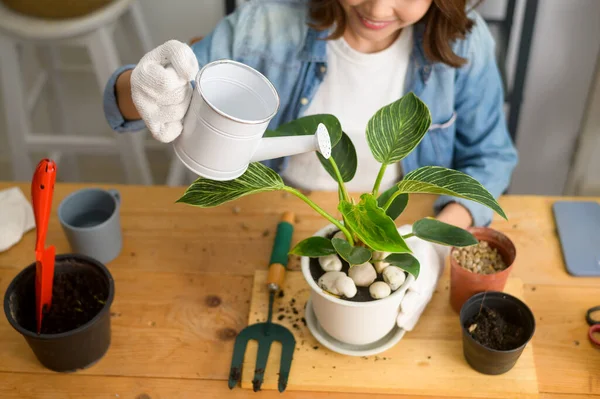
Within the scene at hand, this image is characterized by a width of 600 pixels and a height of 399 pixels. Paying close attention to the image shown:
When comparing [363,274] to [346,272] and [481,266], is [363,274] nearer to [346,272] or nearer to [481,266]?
[346,272]

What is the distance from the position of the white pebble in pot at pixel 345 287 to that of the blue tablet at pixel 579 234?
0.41 meters

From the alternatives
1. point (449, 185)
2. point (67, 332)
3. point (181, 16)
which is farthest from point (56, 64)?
point (449, 185)

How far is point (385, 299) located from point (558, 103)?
1.37 metres

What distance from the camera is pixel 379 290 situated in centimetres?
81

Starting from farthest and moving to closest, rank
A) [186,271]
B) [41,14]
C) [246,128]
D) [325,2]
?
[41,14] → [325,2] → [186,271] → [246,128]

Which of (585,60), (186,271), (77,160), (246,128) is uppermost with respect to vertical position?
(246,128)

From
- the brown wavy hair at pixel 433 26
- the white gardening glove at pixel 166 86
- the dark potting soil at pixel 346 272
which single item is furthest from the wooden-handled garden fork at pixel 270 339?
the brown wavy hair at pixel 433 26

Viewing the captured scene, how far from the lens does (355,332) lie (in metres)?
0.86

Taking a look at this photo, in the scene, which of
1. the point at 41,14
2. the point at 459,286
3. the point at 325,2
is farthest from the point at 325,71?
the point at 41,14

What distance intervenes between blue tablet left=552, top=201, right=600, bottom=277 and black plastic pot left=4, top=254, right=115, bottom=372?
2.33ft

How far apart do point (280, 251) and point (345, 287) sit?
228mm

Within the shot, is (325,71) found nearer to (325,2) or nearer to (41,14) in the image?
(325,2)

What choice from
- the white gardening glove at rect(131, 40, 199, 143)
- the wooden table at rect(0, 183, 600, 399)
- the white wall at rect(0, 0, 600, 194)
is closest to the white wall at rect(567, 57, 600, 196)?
the white wall at rect(0, 0, 600, 194)

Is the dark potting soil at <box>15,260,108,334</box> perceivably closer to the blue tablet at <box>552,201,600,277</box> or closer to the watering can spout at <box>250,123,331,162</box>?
the watering can spout at <box>250,123,331,162</box>
